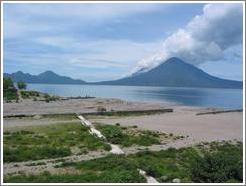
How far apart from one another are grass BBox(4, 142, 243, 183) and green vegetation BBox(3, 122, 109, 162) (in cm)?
270

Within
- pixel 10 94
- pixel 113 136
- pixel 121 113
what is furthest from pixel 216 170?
pixel 10 94

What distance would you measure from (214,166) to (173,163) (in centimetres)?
552

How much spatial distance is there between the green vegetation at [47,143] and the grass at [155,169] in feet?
8.86

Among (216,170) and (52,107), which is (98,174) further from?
(52,107)

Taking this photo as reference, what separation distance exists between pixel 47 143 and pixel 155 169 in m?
9.70

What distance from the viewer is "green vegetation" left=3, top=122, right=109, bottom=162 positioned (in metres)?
19.4

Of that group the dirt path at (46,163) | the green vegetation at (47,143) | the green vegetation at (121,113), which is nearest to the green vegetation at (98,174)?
the dirt path at (46,163)

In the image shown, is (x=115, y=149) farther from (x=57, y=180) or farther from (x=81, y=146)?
(x=57, y=180)

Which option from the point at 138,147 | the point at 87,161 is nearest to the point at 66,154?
the point at 87,161

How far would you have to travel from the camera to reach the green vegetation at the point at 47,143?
63.5ft

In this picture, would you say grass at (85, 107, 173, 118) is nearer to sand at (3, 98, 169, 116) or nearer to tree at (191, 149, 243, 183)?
sand at (3, 98, 169, 116)

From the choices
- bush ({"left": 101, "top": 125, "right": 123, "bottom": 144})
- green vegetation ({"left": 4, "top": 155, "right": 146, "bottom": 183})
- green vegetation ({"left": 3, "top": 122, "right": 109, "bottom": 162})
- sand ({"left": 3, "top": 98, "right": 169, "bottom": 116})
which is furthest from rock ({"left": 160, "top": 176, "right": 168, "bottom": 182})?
sand ({"left": 3, "top": 98, "right": 169, "bottom": 116})

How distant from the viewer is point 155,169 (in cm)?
1525

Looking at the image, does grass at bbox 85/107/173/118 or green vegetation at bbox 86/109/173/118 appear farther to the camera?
green vegetation at bbox 86/109/173/118
